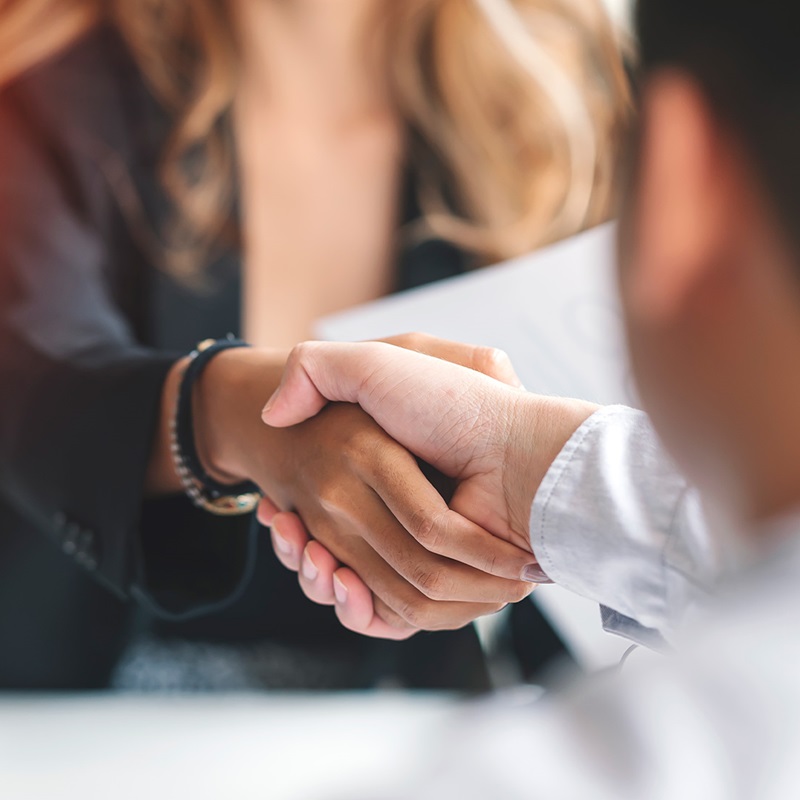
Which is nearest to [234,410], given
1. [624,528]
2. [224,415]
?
[224,415]

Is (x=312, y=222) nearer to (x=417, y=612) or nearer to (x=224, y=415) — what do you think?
(x=224, y=415)

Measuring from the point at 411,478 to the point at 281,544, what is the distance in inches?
3.3

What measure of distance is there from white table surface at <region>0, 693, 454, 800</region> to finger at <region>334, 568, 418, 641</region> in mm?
101

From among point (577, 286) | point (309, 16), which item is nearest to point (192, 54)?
Answer: point (309, 16)

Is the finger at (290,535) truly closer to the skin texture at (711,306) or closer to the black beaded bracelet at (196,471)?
the black beaded bracelet at (196,471)

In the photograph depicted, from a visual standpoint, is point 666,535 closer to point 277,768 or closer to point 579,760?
point 579,760

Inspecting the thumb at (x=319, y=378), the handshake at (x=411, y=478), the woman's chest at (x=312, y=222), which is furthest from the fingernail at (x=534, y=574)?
the woman's chest at (x=312, y=222)

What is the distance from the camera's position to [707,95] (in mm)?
229

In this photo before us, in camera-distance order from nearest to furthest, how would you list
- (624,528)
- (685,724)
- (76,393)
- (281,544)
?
1. (685,724)
2. (624,528)
3. (281,544)
4. (76,393)

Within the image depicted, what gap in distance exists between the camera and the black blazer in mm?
478

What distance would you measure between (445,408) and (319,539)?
0.09 metres

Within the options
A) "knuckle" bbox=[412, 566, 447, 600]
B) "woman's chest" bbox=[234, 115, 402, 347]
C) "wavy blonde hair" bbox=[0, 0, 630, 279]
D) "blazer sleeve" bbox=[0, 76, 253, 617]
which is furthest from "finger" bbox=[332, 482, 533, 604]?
"wavy blonde hair" bbox=[0, 0, 630, 279]

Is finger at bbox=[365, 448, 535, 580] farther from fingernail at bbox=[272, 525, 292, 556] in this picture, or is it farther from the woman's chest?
the woman's chest

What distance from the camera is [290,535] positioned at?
0.41m
